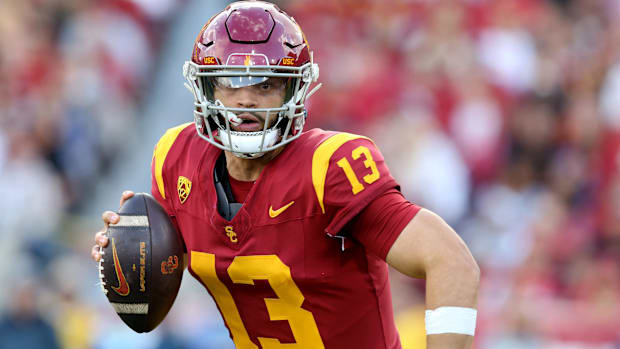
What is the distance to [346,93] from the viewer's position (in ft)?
26.5

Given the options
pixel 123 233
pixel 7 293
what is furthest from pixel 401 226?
pixel 7 293

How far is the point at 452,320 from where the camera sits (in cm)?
285

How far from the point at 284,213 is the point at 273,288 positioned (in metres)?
0.23

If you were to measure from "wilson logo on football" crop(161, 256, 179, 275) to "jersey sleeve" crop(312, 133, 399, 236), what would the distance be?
0.55 m

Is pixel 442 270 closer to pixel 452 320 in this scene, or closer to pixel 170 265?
pixel 452 320

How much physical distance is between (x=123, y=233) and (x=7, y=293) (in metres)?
3.52

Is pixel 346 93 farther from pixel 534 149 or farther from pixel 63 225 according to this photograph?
pixel 63 225

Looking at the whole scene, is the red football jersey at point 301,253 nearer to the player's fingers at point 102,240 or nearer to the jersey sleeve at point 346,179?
the jersey sleeve at point 346,179

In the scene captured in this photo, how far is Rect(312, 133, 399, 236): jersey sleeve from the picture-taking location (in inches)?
117

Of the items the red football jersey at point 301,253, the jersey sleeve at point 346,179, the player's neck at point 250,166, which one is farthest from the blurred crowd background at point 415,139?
the jersey sleeve at point 346,179

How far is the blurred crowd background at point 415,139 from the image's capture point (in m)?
6.26

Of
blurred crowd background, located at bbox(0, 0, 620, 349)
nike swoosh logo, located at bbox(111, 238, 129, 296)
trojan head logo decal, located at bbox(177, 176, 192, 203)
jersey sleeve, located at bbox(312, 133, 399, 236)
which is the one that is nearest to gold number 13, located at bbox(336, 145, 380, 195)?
jersey sleeve, located at bbox(312, 133, 399, 236)

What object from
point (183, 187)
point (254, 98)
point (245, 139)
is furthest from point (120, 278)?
point (254, 98)

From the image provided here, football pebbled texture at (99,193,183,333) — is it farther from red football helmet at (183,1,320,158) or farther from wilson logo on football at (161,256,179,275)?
red football helmet at (183,1,320,158)
